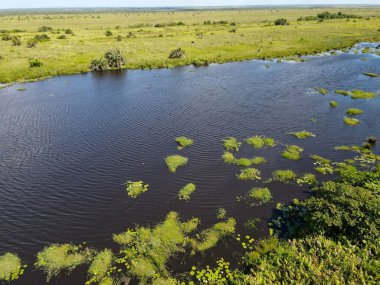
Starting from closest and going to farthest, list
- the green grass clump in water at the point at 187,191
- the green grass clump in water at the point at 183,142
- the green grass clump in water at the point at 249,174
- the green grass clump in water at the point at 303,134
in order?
the green grass clump in water at the point at 187,191 → the green grass clump in water at the point at 249,174 → the green grass clump in water at the point at 183,142 → the green grass clump in water at the point at 303,134

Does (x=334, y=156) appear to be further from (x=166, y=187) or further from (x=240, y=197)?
(x=166, y=187)

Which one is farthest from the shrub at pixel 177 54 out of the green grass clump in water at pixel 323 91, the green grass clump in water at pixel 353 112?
the green grass clump in water at pixel 353 112

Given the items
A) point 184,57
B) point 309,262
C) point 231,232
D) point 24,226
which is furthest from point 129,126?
point 184,57

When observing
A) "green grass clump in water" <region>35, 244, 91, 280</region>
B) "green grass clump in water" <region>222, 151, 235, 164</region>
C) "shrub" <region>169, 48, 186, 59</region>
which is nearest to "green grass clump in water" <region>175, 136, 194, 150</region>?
"green grass clump in water" <region>222, 151, 235, 164</region>

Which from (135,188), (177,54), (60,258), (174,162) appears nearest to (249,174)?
(174,162)

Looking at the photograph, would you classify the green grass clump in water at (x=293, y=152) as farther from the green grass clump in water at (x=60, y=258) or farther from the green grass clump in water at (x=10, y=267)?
the green grass clump in water at (x=10, y=267)

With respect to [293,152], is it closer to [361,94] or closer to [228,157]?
[228,157]
